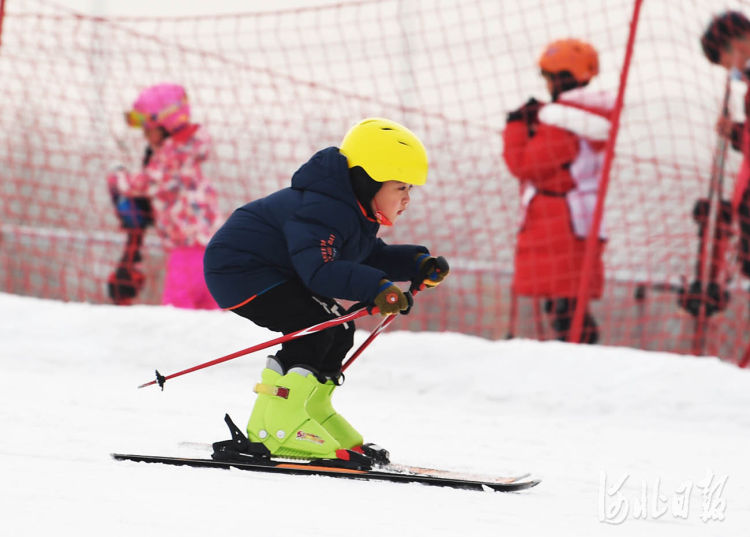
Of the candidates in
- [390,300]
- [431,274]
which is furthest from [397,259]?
[390,300]

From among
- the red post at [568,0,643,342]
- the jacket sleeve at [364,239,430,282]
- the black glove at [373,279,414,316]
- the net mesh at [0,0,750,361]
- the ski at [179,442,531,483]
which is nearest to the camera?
the black glove at [373,279,414,316]

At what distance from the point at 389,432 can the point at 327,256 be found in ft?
3.94

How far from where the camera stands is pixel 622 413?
167 inches

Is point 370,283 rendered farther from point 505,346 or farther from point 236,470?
point 505,346

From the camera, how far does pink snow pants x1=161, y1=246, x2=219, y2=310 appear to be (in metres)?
5.38

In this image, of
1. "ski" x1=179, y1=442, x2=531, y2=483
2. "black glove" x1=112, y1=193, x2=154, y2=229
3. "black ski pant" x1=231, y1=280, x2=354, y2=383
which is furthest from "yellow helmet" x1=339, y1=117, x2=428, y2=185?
"black glove" x1=112, y1=193, x2=154, y2=229

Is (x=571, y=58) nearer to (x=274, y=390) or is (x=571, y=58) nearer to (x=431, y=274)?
(x=431, y=274)

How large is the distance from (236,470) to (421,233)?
365 centimetres

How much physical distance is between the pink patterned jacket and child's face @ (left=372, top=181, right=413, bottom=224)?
2618 mm

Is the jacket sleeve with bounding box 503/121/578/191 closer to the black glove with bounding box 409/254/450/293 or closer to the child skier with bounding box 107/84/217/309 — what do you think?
the child skier with bounding box 107/84/217/309

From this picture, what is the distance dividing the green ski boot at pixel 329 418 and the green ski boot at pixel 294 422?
63 mm

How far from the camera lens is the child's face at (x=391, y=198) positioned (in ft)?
9.27

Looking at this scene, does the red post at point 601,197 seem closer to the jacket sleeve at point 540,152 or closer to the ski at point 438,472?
the jacket sleeve at point 540,152

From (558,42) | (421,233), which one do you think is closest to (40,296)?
(421,233)
